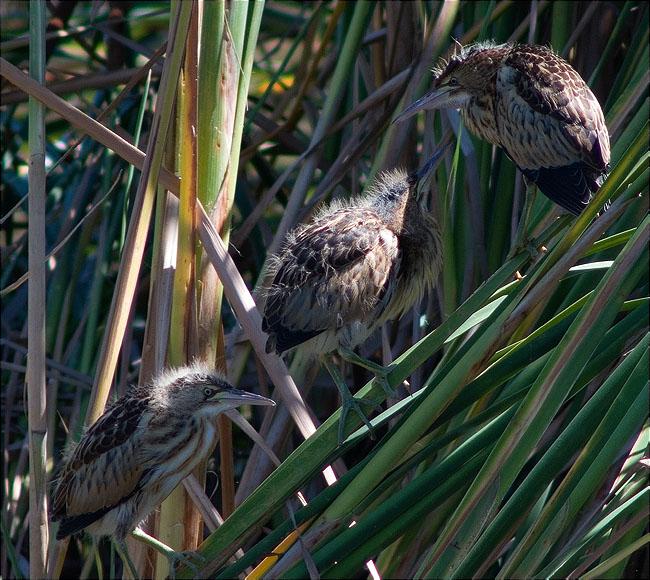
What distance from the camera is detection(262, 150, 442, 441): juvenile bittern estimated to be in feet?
8.04

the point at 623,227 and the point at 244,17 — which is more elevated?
the point at 244,17

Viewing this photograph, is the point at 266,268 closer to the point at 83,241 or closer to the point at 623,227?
the point at 83,241

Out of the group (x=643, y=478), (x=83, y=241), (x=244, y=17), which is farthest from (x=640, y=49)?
(x=83, y=241)

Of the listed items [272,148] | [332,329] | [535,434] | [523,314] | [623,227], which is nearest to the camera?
[535,434]

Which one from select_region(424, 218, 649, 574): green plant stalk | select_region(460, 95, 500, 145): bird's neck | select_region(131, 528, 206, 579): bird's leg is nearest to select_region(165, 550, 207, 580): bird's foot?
select_region(131, 528, 206, 579): bird's leg

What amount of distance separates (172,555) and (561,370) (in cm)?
99

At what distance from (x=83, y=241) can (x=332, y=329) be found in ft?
4.23

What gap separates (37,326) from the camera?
219 cm

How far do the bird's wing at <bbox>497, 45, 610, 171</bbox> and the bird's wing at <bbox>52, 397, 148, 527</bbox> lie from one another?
1210mm

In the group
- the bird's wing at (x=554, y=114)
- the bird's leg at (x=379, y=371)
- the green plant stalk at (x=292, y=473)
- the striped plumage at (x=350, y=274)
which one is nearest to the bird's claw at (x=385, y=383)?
the bird's leg at (x=379, y=371)

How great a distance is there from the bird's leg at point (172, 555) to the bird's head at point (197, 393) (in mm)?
318

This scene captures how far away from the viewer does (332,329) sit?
8.22 ft

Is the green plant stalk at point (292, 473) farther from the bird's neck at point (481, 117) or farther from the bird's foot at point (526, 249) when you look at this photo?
the bird's neck at point (481, 117)

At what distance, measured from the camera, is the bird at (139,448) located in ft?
7.93
